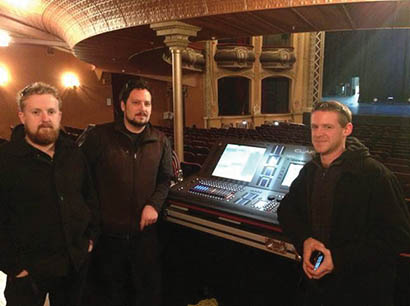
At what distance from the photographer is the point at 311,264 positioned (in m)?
1.42

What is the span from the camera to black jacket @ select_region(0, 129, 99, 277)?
150 cm

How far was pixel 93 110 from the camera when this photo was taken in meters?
11.2

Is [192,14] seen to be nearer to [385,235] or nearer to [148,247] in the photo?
[148,247]

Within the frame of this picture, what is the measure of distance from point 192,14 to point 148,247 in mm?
2446

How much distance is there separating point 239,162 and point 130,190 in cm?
82

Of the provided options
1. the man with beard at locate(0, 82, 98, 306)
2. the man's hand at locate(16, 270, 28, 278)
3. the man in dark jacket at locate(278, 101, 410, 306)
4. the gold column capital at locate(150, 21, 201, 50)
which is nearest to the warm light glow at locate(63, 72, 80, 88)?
the gold column capital at locate(150, 21, 201, 50)

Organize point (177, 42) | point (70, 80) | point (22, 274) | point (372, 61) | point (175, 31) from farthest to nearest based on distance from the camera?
point (372, 61)
point (70, 80)
point (177, 42)
point (175, 31)
point (22, 274)

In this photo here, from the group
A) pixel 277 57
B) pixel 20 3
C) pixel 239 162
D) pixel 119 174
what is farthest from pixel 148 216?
pixel 277 57

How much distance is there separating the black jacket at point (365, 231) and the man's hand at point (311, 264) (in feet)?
0.08

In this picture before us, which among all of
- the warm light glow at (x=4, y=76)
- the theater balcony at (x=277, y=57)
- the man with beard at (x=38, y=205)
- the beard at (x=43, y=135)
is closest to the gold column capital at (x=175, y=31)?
the man with beard at (x=38, y=205)

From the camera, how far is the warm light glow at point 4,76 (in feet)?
29.2

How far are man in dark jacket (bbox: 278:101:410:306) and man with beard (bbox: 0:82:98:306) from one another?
45.7 inches

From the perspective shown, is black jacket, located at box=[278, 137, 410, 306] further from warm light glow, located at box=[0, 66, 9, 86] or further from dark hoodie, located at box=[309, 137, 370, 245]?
warm light glow, located at box=[0, 66, 9, 86]

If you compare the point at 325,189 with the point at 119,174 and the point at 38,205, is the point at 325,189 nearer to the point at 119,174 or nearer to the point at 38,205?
the point at 119,174
